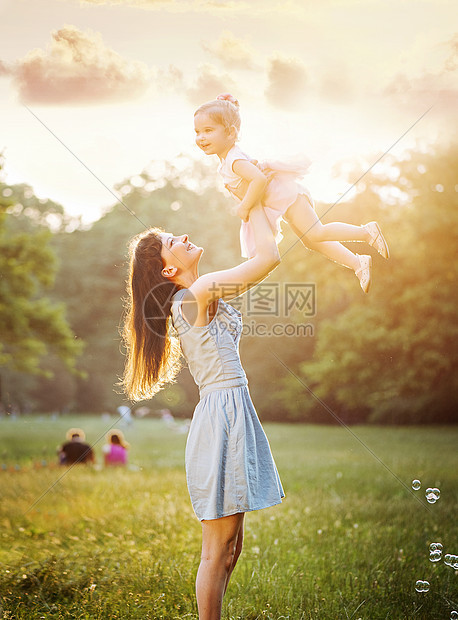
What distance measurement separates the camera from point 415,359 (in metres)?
12.8

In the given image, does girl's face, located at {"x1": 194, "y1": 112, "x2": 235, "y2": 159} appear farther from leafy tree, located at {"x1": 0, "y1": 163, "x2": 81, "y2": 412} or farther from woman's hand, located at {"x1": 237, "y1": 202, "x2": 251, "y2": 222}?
leafy tree, located at {"x1": 0, "y1": 163, "x2": 81, "y2": 412}

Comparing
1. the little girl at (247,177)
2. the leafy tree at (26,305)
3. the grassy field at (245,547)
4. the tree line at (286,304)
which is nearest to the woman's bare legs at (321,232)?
the little girl at (247,177)

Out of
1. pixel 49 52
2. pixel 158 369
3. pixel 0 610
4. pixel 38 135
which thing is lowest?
pixel 0 610

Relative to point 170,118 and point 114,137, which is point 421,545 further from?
point 114,137

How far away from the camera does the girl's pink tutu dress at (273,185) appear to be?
100.0 inches

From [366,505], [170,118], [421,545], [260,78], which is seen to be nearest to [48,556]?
[421,545]

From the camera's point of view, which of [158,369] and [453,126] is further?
[453,126]

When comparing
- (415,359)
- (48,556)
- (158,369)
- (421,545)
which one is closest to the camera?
(158,369)

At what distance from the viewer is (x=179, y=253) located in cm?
248

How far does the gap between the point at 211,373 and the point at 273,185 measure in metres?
0.72

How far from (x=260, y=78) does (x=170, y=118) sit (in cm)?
155

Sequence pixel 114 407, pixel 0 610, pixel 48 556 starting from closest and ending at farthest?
pixel 0 610 < pixel 48 556 < pixel 114 407

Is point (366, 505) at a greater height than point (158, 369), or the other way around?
point (158, 369)

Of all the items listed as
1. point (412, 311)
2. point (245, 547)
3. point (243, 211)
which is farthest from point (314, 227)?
point (412, 311)
